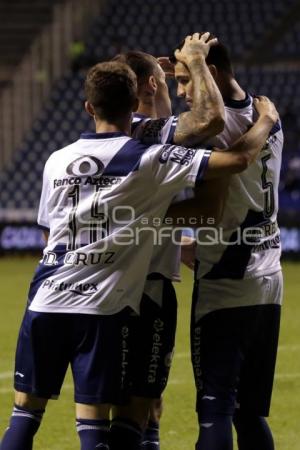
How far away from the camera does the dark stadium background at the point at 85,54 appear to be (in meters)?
21.2

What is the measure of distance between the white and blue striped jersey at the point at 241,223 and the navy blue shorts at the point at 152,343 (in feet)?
0.72

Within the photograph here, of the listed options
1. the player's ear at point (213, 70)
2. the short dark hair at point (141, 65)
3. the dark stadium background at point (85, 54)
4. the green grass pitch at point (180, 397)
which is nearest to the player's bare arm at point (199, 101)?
the player's ear at point (213, 70)

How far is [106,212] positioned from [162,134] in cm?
50

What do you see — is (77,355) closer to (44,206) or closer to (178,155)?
Answer: (44,206)

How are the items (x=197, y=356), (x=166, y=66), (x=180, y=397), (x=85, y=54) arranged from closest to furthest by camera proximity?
(x=197, y=356), (x=166, y=66), (x=180, y=397), (x=85, y=54)

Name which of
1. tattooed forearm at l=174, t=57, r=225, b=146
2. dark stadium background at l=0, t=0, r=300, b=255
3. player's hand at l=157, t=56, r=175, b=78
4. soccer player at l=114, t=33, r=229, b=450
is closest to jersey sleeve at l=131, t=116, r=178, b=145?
soccer player at l=114, t=33, r=229, b=450

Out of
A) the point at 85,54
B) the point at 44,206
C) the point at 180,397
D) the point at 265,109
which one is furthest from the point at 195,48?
the point at 85,54

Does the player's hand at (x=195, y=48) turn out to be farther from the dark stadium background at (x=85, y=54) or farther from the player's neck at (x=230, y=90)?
the dark stadium background at (x=85, y=54)

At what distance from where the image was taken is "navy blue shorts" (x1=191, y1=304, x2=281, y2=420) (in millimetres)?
4602

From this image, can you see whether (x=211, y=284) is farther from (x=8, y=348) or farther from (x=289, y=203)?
(x=289, y=203)

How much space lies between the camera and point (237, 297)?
4.71 meters

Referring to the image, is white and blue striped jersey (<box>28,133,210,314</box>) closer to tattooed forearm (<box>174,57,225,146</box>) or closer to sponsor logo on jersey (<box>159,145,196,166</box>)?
sponsor logo on jersey (<box>159,145,196,166</box>)

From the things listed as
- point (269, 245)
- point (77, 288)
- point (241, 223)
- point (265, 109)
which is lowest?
point (77, 288)

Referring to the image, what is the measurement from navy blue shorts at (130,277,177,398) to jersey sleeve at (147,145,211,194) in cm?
67
